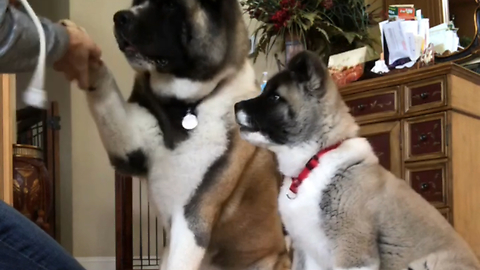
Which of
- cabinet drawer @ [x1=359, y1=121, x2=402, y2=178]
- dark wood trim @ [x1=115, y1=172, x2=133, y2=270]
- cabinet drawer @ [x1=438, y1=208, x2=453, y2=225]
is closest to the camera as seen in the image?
cabinet drawer @ [x1=438, y1=208, x2=453, y2=225]

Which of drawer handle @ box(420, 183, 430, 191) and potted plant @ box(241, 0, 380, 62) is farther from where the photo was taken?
potted plant @ box(241, 0, 380, 62)

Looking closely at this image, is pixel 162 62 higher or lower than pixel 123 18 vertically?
lower

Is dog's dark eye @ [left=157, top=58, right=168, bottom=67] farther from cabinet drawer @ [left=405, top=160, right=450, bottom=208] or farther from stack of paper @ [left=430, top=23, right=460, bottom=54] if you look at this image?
stack of paper @ [left=430, top=23, right=460, bottom=54]

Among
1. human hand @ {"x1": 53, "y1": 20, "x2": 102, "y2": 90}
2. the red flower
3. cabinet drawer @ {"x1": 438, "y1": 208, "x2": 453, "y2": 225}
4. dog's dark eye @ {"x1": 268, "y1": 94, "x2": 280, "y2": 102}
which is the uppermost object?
the red flower

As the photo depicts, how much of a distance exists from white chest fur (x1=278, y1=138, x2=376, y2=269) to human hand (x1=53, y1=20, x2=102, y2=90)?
0.66 m

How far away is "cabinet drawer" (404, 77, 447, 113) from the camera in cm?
237

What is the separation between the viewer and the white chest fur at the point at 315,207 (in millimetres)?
1358

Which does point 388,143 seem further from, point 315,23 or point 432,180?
point 315,23

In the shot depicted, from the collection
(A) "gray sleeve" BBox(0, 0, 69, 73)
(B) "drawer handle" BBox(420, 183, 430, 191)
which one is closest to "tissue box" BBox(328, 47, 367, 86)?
(B) "drawer handle" BBox(420, 183, 430, 191)

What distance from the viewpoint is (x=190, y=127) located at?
56.8 inches

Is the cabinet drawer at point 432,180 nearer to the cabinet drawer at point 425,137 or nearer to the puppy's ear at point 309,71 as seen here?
the cabinet drawer at point 425,137

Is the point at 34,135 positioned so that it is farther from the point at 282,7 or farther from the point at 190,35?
the point at 190,35

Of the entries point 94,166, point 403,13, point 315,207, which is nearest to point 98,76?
point 315,207

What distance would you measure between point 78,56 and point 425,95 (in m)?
1.82
